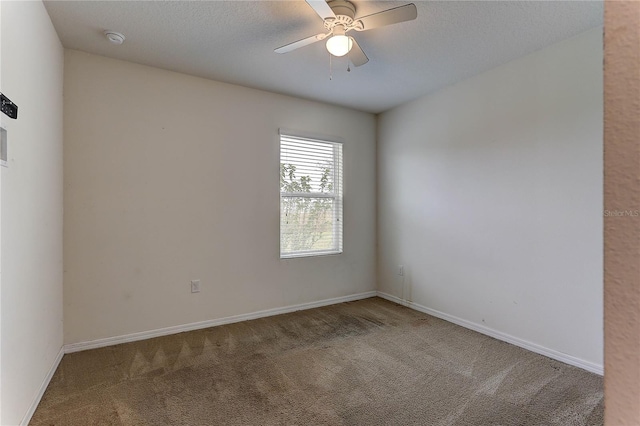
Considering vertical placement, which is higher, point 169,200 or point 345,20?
point 345,20

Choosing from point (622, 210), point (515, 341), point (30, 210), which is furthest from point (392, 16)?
point (515, 341)

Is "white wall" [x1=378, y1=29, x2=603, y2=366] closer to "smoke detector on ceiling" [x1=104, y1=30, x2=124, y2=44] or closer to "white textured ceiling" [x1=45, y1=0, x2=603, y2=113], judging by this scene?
"white textured ceiling" [x1=45, y1=0, x2=603, y2=113]

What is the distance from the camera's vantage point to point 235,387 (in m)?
2.13

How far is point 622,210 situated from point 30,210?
2.54 m

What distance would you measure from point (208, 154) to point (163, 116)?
516mm

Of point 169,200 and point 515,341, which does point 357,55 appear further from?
point 515,341

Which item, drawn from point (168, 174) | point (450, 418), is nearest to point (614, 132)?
point (450, 418)

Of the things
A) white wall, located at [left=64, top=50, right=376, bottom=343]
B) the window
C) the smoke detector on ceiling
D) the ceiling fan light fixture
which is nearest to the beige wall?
the ceiling fan light fixture

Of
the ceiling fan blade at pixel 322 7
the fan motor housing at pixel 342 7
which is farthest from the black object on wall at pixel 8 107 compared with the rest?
the fan motor housing at pixel 342 7

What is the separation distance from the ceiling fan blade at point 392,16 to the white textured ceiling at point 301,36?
198mm

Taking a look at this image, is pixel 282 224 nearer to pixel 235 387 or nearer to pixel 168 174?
pixel 168 174

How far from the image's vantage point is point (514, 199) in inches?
111

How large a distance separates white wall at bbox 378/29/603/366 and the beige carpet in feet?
1.30

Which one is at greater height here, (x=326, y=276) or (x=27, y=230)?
(x=27, y=230)
